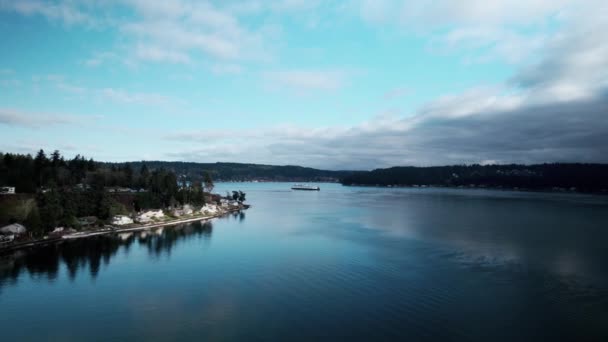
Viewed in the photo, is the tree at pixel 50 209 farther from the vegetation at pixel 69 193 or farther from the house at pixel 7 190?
the house at pixel 7 190

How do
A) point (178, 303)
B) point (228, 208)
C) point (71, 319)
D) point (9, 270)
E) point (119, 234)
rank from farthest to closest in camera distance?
1. point (228, 208)
2. point (119, 234)
3. point (9, 270)
4. point (178, 303)
5. point (71, 319)

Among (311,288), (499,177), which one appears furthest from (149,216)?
(499,177)

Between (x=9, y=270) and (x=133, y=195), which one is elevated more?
(x=133, y=195)

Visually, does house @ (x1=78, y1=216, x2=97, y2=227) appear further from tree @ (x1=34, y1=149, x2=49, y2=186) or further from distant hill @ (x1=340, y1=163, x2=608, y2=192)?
distant hill @ (x1=340, y1=163, x2=608, y2=192)

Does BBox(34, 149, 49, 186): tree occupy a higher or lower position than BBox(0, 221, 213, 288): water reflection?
higher

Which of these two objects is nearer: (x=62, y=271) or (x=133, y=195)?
(x=62, y=271)

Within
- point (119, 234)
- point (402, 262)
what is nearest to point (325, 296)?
point (402, 262)

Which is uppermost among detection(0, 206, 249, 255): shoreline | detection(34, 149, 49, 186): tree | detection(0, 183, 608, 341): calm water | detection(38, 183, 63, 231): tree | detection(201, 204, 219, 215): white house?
detection(34, 149, 49, 186): tree

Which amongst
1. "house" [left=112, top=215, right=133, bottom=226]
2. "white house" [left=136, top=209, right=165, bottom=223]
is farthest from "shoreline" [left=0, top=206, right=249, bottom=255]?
"white house" [left=136, top=209, right=165, bottom=223]

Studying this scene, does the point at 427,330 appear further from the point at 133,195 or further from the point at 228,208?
the point at 228,208
